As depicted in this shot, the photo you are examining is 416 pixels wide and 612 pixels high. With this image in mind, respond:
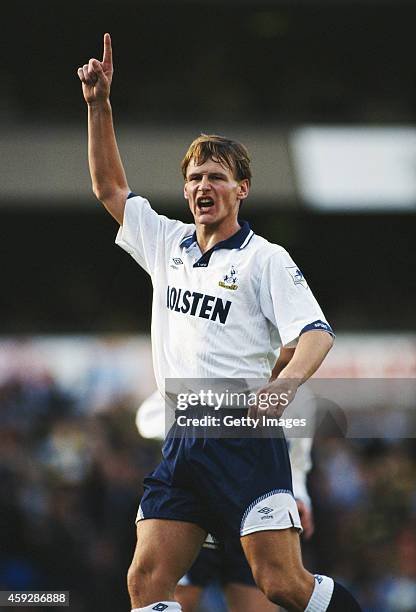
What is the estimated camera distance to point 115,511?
10.1 meters

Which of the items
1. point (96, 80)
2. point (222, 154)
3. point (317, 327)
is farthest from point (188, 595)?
point (96, 80)

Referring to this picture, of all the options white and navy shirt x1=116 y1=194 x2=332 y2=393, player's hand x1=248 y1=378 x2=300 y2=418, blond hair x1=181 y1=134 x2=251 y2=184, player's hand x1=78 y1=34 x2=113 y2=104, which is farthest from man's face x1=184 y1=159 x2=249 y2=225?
player's hand x1=248 y1=378 x2=300 y2=418

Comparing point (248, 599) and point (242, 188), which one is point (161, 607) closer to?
point (248, 599)

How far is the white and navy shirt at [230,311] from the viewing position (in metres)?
4.67

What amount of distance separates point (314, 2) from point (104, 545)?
8623 millimetres

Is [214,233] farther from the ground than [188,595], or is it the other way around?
[214,233]

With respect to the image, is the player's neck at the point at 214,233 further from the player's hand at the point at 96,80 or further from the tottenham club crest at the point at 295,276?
the player's hand at the point at 96,80

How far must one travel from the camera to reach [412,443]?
1309 cm

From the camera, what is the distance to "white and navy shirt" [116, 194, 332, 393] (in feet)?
15.3

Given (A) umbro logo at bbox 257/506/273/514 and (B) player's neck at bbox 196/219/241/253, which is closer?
(A) umbro logo at bbox 257/506/273/514

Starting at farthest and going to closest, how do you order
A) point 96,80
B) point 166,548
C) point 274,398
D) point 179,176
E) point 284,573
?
point 179,176
point 96,80
point 166,548
point 284,573
point 274,398

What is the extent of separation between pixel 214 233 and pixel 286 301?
0.49 meters

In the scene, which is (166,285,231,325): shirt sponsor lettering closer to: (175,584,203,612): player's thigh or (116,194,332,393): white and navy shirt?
(116,194,332,393): white and navy shirt

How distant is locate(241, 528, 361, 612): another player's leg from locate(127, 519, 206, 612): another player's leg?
249 millimetres
